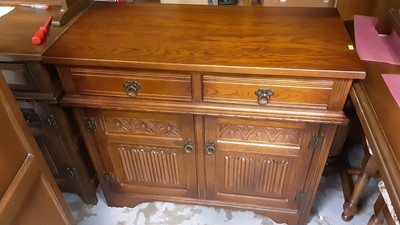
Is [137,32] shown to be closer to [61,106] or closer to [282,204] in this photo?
[61,106]

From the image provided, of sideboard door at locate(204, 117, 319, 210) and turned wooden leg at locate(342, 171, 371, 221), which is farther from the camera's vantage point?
turned wooden leg at locate(342, 171, 371, 221)

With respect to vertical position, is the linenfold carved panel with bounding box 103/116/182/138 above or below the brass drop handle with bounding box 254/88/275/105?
below

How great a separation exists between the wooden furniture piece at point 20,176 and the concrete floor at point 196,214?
650mm

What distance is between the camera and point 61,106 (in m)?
1.20

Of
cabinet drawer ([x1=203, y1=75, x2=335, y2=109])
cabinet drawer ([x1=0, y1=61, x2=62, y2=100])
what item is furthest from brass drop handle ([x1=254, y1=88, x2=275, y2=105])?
→ cabinet drawer ([x1=0, y1=61, x2=62, y2=100])

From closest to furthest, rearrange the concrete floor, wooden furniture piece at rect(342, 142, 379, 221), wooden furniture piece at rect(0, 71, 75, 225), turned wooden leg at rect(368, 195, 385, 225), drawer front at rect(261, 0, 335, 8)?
wooden furniture piece at rect(0, 71, 75, 225), turned wooden leg at rect(368, 195, 385, 225), wooden furniture piece at rect(342, 142, 379, 221), the concrete floor, drawer front at rect(261, 0, 335, 8)

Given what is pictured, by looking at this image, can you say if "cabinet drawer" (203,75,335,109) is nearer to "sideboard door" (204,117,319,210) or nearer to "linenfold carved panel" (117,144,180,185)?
"sideboard door" (204,117,319,210)

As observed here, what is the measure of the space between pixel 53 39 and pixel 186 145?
1.90ft

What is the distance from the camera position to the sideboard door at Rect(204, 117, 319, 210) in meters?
1.13

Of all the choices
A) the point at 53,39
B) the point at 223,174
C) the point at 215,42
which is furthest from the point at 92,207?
the point at 215,42

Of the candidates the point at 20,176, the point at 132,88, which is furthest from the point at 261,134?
the point at 20,176

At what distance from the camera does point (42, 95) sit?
3.75 ft

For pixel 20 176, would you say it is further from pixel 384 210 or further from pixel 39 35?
pixel 384 210

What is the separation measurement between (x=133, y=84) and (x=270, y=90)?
426 millimetres
